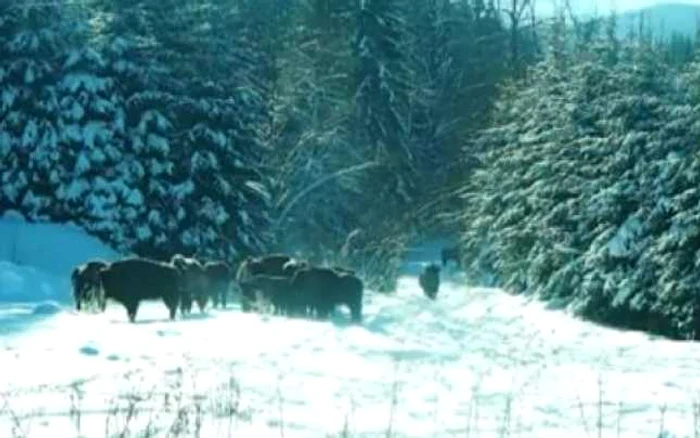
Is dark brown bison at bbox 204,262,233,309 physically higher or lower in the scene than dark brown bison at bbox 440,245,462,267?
higher

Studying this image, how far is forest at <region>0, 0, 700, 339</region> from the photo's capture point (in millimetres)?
26844

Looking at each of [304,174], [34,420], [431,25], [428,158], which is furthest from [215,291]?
[431,25]

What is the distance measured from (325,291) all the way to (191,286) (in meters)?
2.49

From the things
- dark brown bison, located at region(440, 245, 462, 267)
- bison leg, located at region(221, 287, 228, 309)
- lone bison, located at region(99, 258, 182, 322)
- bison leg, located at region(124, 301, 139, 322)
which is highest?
lone bison, located at region(99, 258, 182, 322)

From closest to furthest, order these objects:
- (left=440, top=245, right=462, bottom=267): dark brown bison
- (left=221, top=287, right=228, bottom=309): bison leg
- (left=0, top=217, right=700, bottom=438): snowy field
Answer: (left=0, top=217, right=700, bottom=438): snowy field → (left=221, top=287, right=228, bottom=309): bison leg → (left=440, top=245, right=462, bottom=267): dark brown bison

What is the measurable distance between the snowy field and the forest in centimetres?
563

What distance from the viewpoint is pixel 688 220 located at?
24.8 m

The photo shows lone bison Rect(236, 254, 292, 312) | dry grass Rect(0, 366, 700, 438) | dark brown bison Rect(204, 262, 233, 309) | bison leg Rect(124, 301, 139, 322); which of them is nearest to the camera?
dry grass Rect(0, 366, 700, 438)

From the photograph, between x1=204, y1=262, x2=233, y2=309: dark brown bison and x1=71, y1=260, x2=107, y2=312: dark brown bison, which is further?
x1=204, y1=262, x2=233, y2=309: dark brown bison

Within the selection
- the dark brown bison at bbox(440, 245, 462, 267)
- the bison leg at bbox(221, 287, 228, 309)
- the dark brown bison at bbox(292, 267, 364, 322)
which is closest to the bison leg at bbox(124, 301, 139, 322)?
the dark brown bison at bbox(292, 267, 364, 322)

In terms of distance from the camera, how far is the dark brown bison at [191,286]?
2077cm

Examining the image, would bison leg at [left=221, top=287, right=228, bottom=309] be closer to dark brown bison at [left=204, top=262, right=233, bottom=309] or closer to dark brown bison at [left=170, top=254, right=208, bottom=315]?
dark brown bison at [left=204, top=262, right=233, bottom=309]

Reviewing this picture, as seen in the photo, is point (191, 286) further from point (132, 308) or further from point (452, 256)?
point (452, 256)

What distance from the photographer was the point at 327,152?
1843 inches
